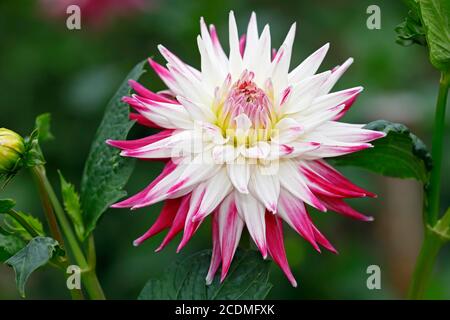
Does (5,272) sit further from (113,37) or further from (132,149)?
(132,149)

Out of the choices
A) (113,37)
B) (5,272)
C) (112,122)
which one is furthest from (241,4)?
(112,122)

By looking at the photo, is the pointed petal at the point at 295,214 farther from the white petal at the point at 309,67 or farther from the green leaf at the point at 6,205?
the green leaf at the point at 6,205

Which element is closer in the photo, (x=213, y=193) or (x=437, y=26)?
(x=213, y=193)

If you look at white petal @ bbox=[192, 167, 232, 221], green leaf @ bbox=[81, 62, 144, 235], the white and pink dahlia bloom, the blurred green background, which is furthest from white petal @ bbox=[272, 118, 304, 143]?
the blurred green background

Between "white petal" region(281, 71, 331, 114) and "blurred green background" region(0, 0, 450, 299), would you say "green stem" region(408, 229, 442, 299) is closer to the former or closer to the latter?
"white petal" region(281, 71, 331, 114)

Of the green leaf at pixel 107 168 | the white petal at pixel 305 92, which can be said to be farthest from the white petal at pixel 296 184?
the green leaf at pixel 107 168

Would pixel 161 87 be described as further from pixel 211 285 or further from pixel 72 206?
pixel 211 285

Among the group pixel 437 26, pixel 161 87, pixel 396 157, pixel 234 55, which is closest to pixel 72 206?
pixel 234 55
